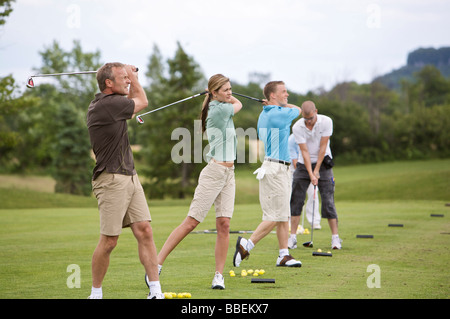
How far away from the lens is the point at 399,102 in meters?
101

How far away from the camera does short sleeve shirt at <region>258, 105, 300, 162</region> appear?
8.55 metres

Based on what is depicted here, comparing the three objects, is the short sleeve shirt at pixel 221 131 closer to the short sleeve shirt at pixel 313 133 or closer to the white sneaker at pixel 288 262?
the white sneaker at pixel 288 262

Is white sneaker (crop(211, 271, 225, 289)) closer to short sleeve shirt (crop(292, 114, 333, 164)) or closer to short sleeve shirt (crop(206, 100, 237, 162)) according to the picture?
short sleeve shirt (crop(206, 100, 237, 162))

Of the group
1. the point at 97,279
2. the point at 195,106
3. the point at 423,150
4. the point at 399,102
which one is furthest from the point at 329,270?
the point at 399,102

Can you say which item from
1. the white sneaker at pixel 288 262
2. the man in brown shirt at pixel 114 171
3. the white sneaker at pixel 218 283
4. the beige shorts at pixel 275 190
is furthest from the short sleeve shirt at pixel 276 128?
the man in brown shirt at pixel 114 171

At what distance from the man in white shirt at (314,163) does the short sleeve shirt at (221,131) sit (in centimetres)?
336

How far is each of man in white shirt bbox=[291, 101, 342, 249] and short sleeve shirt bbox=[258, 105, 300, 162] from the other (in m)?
1.58

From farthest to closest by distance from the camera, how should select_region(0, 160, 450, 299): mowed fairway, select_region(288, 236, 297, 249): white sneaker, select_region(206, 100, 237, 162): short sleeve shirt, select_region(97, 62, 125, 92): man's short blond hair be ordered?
select_region(288, 236, 297, 249): white sneaker, select_region(206, 100, 237, 162): short sleeve shirt, select_region(0, 160, 450, 299): mowed fairway, select_region(97, 62, 125, 92): man's short blond hair

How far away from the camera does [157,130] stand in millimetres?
54938

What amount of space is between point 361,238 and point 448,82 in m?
94.2

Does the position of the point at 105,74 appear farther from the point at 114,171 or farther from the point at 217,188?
the point at 217,188

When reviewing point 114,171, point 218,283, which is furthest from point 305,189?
point 114,171

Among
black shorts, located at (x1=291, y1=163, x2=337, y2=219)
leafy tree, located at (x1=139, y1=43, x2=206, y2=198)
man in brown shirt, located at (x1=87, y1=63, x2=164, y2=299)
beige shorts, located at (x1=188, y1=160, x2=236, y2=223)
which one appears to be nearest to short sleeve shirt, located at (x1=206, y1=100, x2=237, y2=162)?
beige shorts, located at (x1=188, y1=160, x2=236, y2=223)
